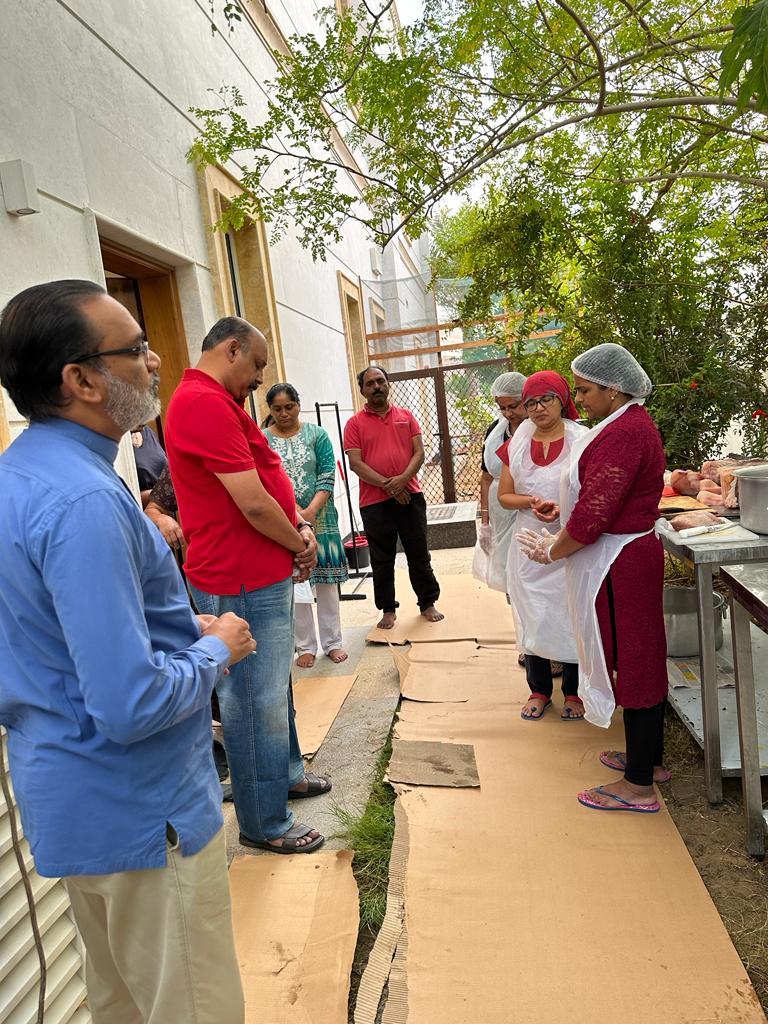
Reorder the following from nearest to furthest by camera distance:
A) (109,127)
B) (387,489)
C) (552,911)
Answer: (552,911) < (109,127) < (387,489)

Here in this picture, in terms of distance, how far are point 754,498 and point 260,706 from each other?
201 centimetres

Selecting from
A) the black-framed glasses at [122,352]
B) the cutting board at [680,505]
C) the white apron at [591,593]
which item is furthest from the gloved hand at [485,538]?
the black-framed glasses at [122,352]

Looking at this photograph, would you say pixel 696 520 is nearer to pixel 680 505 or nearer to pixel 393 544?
pixel 680 505

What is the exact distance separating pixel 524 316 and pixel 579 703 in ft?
12.2

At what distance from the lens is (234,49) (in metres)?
6.35

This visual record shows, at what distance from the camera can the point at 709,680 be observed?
8.77 ft

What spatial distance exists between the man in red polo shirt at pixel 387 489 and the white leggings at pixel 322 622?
564 millimetres

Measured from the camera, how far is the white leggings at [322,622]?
15.7 feet

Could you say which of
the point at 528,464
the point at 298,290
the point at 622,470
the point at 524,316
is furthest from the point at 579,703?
the point at 298,290

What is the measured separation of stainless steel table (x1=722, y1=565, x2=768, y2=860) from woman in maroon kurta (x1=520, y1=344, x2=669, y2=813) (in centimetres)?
28

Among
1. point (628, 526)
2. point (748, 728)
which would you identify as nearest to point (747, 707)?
point (748, 728)

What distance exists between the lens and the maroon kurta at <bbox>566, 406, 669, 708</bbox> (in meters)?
2.59

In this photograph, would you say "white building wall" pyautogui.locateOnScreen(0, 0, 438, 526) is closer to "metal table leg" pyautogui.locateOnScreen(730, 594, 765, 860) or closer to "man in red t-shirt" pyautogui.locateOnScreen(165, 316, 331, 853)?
"man in red t-shirt" pyautogui.locateOnScreen(165, 316, 331, 853)

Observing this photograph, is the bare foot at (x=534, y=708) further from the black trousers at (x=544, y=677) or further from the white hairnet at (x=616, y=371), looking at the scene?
the white hairnet at (x=616, y=371)
